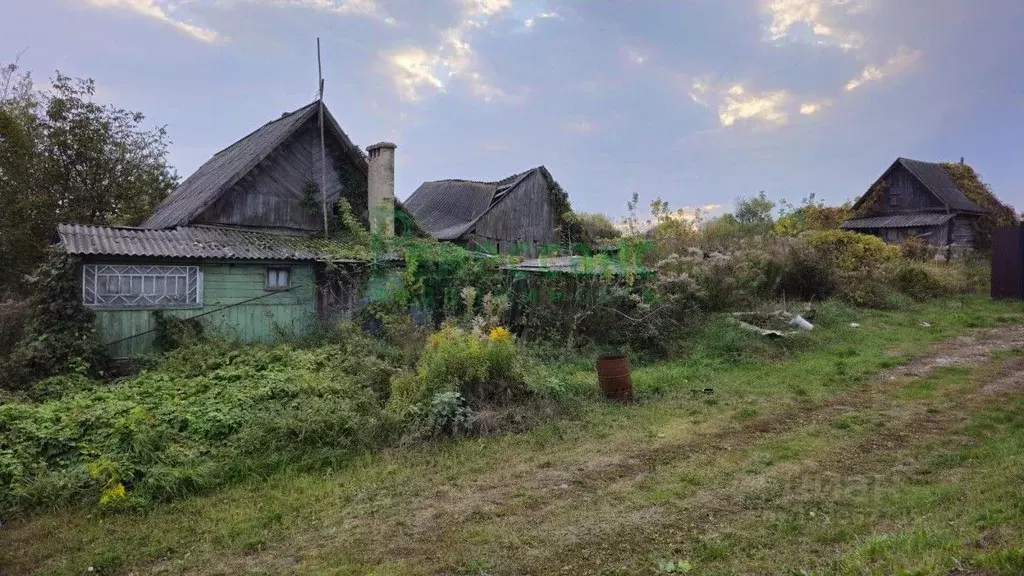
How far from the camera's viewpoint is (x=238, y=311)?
11.7 m

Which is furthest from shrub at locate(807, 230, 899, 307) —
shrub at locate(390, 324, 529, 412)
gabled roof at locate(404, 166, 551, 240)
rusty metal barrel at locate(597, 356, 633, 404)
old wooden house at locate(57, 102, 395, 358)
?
old wooden house at locate(57, 102, 395, 358)

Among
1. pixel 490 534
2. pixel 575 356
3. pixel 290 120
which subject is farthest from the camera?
pixel 290 120

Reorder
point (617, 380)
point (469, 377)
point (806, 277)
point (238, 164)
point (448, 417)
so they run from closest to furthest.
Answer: point (448, 417)
point (469, 377)
point (617, 380)
point (238, 164)
point (806, 277)

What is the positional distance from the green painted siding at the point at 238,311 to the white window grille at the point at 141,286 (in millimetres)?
147

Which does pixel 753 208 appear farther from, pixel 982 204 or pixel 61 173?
pixel 61 173

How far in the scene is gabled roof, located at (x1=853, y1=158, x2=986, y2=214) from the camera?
27.6 m

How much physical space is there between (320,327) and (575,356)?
5582 millimetres

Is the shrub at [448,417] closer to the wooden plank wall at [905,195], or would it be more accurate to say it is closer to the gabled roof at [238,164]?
the gabled roof at [238,164]

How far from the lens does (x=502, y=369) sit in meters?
Answer: 7.72

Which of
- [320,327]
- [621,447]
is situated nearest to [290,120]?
[320,327]

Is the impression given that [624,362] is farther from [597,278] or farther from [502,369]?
[597,278]

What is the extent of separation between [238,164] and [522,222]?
1267 cm

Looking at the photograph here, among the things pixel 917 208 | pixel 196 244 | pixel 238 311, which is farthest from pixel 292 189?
pixel 917 208

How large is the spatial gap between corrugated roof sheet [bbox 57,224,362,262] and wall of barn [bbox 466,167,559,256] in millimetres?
9858
